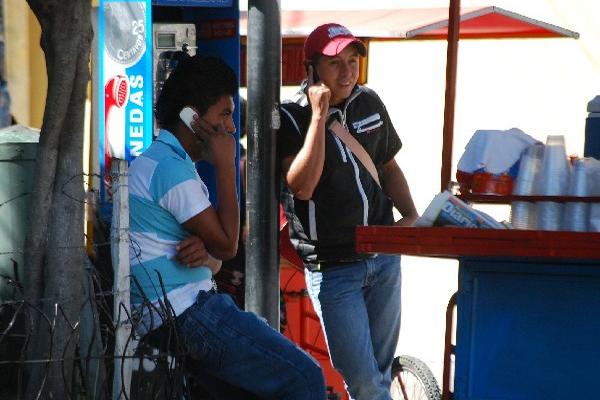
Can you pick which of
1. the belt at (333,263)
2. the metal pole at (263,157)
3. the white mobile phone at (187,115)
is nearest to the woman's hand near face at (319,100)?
the metal pole at (263,157)

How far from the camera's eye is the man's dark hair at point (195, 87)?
4203 mm

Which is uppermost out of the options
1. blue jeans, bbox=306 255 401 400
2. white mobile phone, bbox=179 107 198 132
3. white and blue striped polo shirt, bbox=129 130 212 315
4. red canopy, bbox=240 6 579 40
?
red canopy, bbox=240 6 579 40

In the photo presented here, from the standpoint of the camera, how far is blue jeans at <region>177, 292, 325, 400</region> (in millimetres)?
3885

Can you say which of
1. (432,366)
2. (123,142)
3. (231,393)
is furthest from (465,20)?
(231,393)

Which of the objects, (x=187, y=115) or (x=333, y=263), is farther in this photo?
(x=333, y=263)

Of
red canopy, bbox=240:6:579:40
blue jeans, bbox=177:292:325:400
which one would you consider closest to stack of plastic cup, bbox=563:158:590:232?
blue jeans, bbox=177:292:325:400

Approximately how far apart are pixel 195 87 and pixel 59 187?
0.60 m

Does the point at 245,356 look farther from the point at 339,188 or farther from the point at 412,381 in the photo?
the point at 412,381

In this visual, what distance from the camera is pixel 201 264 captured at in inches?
159

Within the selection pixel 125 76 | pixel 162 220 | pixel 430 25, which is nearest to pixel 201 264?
pixel 162 220

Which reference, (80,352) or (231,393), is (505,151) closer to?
(231,393)

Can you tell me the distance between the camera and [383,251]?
3.84 m

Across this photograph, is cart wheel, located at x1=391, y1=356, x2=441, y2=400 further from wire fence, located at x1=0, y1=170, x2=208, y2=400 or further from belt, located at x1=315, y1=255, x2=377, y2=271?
wire fence, located at x1=0, y1=170, x2=208, y2=400

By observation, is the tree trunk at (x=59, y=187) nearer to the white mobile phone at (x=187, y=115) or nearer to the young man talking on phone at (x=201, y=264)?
the young man talking on phone at (x=201, y=264)
